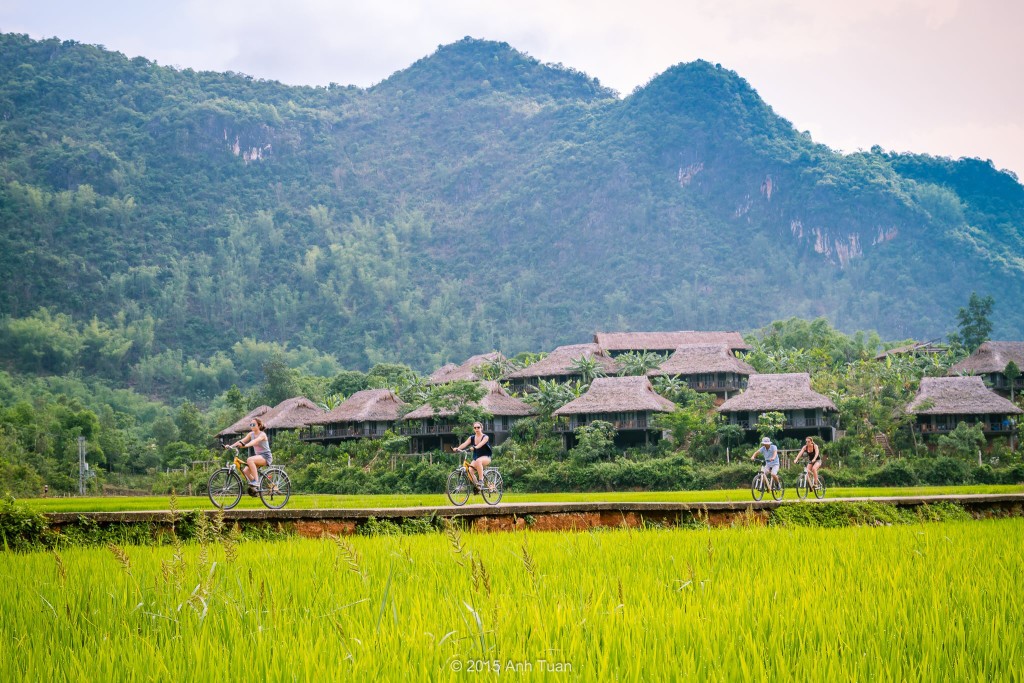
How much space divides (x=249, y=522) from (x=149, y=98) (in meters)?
209

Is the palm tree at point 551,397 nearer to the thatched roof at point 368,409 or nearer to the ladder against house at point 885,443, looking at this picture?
the thatched roof at point 368,409

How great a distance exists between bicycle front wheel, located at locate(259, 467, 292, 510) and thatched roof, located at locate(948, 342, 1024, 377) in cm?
4668

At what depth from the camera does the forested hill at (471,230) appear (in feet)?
442

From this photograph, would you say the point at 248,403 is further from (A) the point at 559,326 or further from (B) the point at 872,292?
(B) the point at 872,292

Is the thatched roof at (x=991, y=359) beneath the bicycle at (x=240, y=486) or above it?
beneath

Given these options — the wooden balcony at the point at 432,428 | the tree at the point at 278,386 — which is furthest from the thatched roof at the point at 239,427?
the wooden balcony at the point at 432,428

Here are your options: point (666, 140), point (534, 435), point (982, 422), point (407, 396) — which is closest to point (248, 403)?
point (407, 396)

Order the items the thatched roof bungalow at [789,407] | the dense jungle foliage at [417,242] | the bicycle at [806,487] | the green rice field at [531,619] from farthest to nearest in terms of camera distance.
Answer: the dense jungle foliage at [417,242]
the thatched roof bungalow at [789,407]
the bicycle at [806,487]
the green rice field at [531,619]

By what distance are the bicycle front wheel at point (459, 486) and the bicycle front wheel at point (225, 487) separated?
3264 mm

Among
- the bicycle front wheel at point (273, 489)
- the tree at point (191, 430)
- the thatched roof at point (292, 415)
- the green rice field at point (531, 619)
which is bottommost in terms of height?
the tree at point (191, 430)

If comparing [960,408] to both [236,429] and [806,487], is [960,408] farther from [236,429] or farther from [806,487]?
[236,429]

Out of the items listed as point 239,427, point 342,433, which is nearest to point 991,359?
point 342,433

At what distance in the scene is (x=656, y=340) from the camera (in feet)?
229

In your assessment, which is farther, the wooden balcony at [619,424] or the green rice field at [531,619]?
the wooden balcony at [619,424]
